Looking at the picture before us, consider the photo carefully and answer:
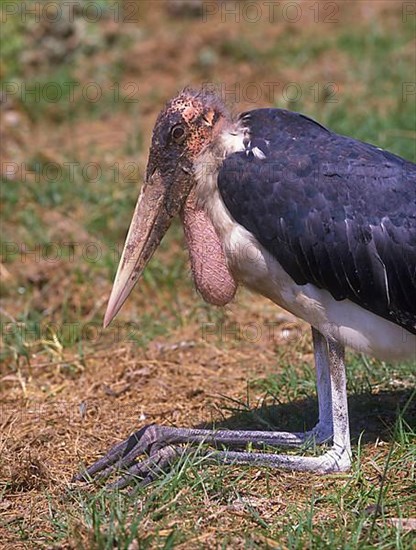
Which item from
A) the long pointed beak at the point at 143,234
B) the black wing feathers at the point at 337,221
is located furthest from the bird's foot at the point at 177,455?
the black wing feathers at the point at 337,221

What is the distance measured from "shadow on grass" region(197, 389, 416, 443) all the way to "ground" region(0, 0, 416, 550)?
0.01 meters

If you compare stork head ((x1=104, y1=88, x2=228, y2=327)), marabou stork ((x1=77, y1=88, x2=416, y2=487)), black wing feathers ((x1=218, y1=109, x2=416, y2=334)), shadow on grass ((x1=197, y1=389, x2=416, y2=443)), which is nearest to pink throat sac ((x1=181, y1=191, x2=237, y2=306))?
marabou stork ((x1=77, y1=88, x2=416, y2=487))

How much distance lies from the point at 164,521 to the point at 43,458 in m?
1.14

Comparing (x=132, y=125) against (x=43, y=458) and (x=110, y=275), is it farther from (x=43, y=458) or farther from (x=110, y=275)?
(x=43, y=458)

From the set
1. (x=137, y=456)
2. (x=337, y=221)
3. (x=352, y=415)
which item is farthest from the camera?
(x=352, y=415)

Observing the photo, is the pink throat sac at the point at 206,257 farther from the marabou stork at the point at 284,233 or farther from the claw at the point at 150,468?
the claw at the point at 150,468

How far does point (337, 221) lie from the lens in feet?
15.2

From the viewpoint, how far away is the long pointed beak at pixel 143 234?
5.09 m

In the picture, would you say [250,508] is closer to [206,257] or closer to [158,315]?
[206,257]

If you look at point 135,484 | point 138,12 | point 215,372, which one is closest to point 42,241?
point 215,372

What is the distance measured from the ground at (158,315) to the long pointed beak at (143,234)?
0.61 metres

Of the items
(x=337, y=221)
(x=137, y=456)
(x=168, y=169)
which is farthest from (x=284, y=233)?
(x=137, y=456)

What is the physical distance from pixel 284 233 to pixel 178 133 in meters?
0.75

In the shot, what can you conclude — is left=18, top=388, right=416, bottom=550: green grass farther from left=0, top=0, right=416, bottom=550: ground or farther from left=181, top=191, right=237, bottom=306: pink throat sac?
left=181, top=191, right=237, bottom=306: pink throat sac
